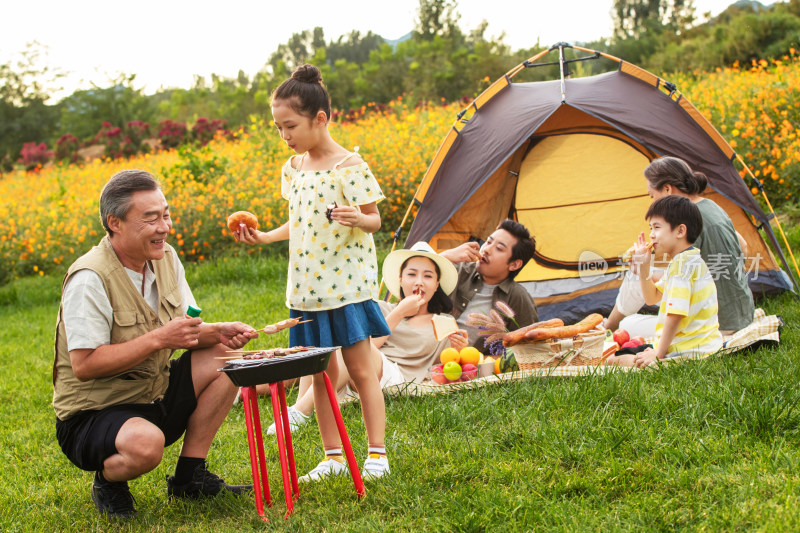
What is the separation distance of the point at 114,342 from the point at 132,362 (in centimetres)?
14

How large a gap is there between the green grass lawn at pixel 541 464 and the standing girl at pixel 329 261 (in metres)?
0.22

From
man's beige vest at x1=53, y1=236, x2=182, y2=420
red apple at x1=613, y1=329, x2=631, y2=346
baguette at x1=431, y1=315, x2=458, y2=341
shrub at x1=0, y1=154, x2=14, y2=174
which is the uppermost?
shrub at x1=0, y1=154, x2=14, y2=174

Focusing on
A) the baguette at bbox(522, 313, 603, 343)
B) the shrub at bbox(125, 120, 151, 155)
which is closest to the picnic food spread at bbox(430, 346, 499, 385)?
the baguette at bbox(522, 313, 603, 343)

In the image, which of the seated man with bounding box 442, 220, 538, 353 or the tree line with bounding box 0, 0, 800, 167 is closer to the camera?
the seated man with bounding box 442, 220, 538, 353

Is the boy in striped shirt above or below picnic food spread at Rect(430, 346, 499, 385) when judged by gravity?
above

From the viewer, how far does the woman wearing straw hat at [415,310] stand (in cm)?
392

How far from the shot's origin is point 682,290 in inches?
141

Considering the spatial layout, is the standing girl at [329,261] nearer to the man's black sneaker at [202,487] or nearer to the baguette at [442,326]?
the man's black sneaker at [202,487]

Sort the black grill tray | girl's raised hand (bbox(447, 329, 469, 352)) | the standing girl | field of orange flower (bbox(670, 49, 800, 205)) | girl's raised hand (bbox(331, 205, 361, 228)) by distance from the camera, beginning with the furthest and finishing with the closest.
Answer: field of orange flower (bbox(670, 49, 800, 205)), girl's raised hand (bbox(447, 329, 469, 352)), the standing girl, girl's raised hand (bbox(331, 205, 361, 228)), the black grill tray

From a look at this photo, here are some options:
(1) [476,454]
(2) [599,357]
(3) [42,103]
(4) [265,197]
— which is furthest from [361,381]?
(3) [42,103]

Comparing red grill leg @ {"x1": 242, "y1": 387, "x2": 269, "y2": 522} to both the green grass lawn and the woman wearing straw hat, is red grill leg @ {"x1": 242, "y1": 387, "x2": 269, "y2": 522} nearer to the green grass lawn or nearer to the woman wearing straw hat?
the green grass lawn

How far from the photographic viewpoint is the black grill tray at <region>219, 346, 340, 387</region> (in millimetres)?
2121

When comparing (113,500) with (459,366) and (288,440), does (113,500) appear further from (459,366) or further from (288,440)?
(459,366)

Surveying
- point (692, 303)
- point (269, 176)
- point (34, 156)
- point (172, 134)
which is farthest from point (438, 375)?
point (34, 156)
